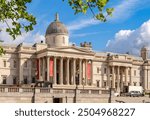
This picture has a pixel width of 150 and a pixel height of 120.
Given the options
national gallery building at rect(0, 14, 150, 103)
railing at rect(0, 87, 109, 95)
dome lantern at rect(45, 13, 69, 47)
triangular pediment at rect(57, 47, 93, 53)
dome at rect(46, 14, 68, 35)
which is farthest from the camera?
dome at rect(46, 14, 68, 35)

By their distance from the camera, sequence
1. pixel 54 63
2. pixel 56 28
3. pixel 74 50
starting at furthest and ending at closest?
1. pixel 56 28
2. pixel 74 50
3. pixel 54 63

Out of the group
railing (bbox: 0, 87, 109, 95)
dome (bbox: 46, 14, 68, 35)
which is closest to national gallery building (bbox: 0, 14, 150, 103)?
dome (bbox: 46, 14, 68, 35)

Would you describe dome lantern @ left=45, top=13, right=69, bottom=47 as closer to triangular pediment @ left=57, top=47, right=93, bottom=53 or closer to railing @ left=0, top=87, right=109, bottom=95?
triangular pediment @ left=57, top=47, right=93, bottom=53

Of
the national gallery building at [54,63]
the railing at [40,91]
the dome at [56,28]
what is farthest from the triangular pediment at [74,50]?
the railing at [40,91]

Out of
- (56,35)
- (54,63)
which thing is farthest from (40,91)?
(56,35)

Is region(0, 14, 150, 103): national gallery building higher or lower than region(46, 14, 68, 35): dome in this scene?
lower

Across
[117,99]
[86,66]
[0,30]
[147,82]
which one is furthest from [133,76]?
[0,30]

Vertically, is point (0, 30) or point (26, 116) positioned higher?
Answer: point (0, 30)

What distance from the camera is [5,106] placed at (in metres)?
13.9

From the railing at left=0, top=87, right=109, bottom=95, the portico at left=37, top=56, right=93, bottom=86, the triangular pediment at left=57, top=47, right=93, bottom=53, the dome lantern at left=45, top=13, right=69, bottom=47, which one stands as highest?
the dome lantern at left=45, top=13, right=69, bottom=47

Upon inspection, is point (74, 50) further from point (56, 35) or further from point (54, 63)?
point (54, 63)

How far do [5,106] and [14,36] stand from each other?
4.81 metres

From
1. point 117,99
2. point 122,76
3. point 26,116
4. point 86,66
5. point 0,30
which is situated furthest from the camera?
point 122,76

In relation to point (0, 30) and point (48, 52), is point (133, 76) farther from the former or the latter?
point (0, 30)
